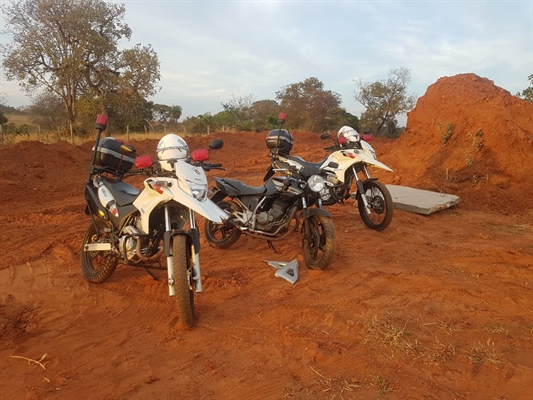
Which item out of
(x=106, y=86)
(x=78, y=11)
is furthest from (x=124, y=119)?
(x=78, y=11)

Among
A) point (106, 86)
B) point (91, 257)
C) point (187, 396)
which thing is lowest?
point (187, 396)

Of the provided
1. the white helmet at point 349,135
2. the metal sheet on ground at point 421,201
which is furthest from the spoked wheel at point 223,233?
the metal sheet on ground at point 421,201

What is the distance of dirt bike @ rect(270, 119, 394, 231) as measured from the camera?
20.9 ft

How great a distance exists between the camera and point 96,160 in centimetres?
433

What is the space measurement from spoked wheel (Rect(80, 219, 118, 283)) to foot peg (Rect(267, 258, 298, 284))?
1739mm

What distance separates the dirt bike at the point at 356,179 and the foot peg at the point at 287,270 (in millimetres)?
1754

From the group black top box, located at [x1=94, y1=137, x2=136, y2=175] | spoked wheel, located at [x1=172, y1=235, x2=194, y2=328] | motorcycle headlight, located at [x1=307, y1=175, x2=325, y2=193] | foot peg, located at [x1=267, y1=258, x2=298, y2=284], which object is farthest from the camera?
motorcycle headlight, located at [x1=307, y1=175, x2=325, y2=193]

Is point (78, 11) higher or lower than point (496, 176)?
higher

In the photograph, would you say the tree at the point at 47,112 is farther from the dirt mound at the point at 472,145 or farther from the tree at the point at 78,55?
the dirt mound at the point at 472,145

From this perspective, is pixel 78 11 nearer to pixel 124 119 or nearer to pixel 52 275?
pixel 124 119

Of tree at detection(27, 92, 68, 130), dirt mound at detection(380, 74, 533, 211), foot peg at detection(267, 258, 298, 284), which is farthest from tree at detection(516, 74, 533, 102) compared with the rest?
tree at detection(27, 92, 68, 130)

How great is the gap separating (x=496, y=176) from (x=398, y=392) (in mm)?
8291

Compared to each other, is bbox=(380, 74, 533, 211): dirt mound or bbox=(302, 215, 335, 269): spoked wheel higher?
bbox=(380, 74, 533, 211): dirt mound

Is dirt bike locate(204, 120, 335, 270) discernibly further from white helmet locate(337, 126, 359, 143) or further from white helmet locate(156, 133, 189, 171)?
white helmet locate(337, 126, 359, 143)
